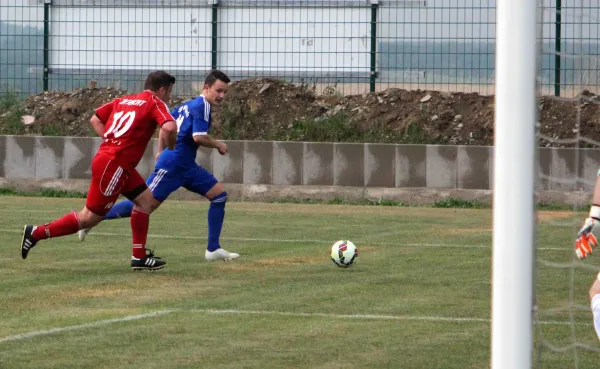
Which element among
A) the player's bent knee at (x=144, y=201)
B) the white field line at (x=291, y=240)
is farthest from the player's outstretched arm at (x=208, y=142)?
the white field line at (x=291, y=240)

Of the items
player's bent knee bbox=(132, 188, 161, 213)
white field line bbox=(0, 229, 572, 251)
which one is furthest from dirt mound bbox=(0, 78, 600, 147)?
player's bent knee bbox=(132, 188, 161, 213)

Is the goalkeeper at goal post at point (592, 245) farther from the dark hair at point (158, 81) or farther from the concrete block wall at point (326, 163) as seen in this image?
the concrete block wall at point (326, 163)

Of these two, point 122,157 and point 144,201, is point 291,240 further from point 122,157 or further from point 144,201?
point 122,157

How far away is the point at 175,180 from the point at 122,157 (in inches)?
48.0

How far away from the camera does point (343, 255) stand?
1206 cm

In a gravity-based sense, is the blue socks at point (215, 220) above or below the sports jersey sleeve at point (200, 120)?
below

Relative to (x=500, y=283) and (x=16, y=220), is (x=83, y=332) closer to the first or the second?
(x=500, y=283)

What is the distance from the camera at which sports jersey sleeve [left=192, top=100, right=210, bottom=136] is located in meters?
12.9

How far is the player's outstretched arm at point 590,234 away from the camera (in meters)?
6.78

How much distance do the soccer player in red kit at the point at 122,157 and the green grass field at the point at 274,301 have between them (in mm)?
296

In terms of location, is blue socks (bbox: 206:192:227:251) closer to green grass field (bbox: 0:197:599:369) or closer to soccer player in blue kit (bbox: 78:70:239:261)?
soccer player in blue kit (bbox: 78:70:239:261)

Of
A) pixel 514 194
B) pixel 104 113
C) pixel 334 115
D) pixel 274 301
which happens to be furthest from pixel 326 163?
pixel 514 194

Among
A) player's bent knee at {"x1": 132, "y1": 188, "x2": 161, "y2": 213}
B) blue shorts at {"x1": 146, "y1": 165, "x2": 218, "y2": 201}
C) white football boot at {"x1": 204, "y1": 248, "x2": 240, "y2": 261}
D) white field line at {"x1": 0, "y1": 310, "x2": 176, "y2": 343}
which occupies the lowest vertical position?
white field line at {"x1": 0, "y1": 310, "x2": 176, "y2": 343}

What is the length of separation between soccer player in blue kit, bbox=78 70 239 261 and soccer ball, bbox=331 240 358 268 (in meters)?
1.25
